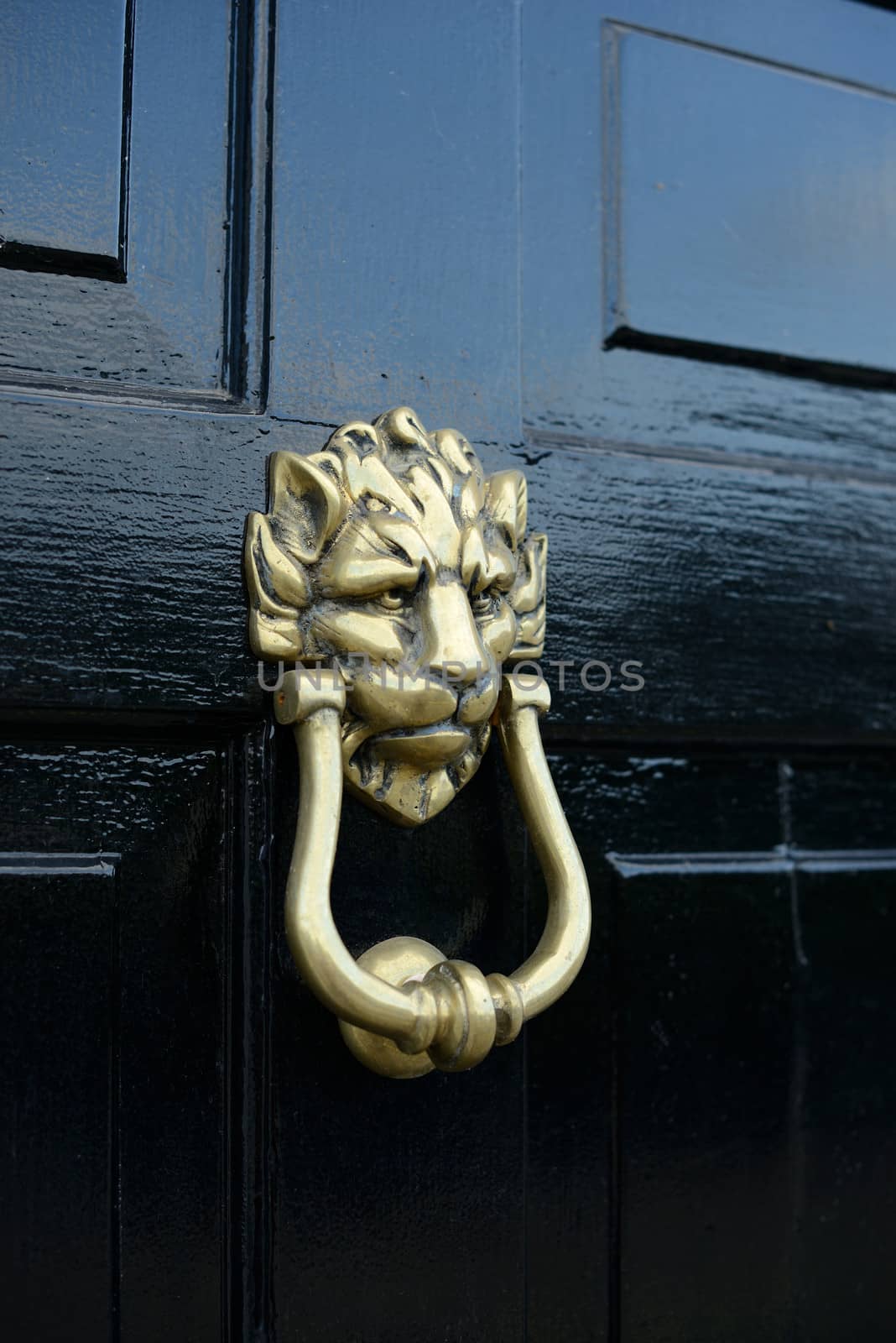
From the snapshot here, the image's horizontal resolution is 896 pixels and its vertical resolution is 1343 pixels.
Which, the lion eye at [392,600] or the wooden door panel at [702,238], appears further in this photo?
the wooden door panel at [702,238]

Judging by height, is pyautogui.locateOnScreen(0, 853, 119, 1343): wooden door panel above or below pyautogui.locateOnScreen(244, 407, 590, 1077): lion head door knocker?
below

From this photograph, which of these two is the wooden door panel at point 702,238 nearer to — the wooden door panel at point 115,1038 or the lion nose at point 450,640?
the lion nose at point 450,640

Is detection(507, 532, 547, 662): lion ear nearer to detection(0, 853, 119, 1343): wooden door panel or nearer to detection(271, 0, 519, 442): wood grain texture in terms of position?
detection(271, 0, 519, 442): wood grain texture

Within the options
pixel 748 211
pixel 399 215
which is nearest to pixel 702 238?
pixel 748 211

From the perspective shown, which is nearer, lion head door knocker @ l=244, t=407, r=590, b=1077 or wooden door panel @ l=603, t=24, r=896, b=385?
lion head door knocker @ l=244, t=407, r=590, b=1077

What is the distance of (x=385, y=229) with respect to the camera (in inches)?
20.4

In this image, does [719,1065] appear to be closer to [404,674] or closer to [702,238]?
[404,674]

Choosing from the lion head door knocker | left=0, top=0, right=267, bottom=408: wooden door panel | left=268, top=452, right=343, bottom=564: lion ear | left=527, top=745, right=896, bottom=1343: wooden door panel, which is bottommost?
left=527, top=745, right=896, bottom=1343: wooden door panel

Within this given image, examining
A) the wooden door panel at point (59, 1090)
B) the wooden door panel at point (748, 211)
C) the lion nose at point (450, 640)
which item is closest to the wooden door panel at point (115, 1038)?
the wooden door panel at point (59, 1090)

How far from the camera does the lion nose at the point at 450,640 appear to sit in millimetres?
439

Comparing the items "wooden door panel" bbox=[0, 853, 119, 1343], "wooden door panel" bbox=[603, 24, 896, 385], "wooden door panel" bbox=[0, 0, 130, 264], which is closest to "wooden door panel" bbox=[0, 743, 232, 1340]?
"wooden door panel" bbox=[0, 853, 119, 1343]

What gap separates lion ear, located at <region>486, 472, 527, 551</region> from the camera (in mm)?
487

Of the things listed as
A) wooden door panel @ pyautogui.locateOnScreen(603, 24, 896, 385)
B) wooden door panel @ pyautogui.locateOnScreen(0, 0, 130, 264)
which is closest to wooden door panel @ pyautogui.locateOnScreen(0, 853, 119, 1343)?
wooden door panel @ pyautogui.locateOnScreen(0, 0, 130, 264)

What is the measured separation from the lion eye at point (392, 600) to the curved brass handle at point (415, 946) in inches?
1.3
